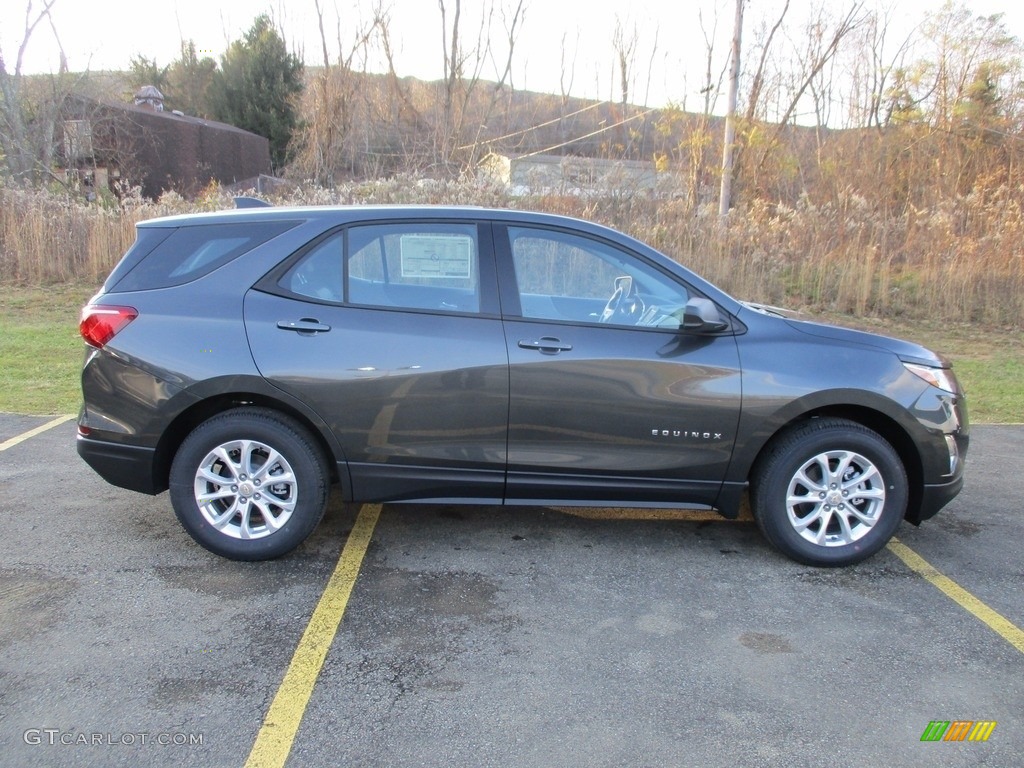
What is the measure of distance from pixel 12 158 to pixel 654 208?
14311 millimetres

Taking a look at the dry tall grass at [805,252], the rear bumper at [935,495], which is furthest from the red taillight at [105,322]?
the dry tall grass at [805,252]

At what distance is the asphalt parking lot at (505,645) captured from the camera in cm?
271

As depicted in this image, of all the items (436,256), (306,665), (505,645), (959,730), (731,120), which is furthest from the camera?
(731,120)

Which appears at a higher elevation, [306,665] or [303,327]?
[303,327]

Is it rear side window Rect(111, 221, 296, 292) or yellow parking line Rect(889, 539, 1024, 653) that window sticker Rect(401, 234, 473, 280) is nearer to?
rear side window Rect(111, 221, 296, 292)

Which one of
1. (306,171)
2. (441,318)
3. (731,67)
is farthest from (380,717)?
(306,171)

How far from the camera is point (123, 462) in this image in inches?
156

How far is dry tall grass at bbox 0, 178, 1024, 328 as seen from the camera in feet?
40.0

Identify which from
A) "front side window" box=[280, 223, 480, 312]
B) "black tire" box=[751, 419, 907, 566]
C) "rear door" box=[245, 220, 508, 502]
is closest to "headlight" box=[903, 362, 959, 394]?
"black tire" box=[751, 419, 907, 566]

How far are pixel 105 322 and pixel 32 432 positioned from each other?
2.76 m

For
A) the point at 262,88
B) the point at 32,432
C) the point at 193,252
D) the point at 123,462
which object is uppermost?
the point at 262,88

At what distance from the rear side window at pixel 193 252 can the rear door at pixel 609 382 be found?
4.05 feet

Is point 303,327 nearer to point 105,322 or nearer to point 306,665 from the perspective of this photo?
point 105,322

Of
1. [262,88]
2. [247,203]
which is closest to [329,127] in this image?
[262,88]
